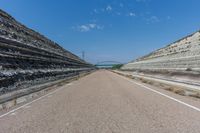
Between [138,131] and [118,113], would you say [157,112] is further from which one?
[138,131]

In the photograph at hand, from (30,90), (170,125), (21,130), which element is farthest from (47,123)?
(30,90)

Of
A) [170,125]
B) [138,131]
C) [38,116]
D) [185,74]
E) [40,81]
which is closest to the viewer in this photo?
[138,131]

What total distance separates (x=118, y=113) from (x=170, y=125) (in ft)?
6.97

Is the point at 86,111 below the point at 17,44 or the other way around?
below

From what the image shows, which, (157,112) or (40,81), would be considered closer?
(157,112)

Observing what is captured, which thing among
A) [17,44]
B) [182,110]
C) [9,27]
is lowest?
[182,110]

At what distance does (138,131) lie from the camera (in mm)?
5988

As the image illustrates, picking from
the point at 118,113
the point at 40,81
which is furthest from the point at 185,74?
the point at 118,113

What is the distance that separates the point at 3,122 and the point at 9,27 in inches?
384

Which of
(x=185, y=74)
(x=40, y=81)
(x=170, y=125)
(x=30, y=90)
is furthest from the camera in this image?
(x=185, y=74)

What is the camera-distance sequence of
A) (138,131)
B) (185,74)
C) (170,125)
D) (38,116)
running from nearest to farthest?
(138,131) < (170,125) < (38,116) < (185,74)

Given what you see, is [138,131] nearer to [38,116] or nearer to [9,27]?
[38,116]

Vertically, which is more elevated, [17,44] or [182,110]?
[17,44]

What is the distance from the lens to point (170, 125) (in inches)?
256
